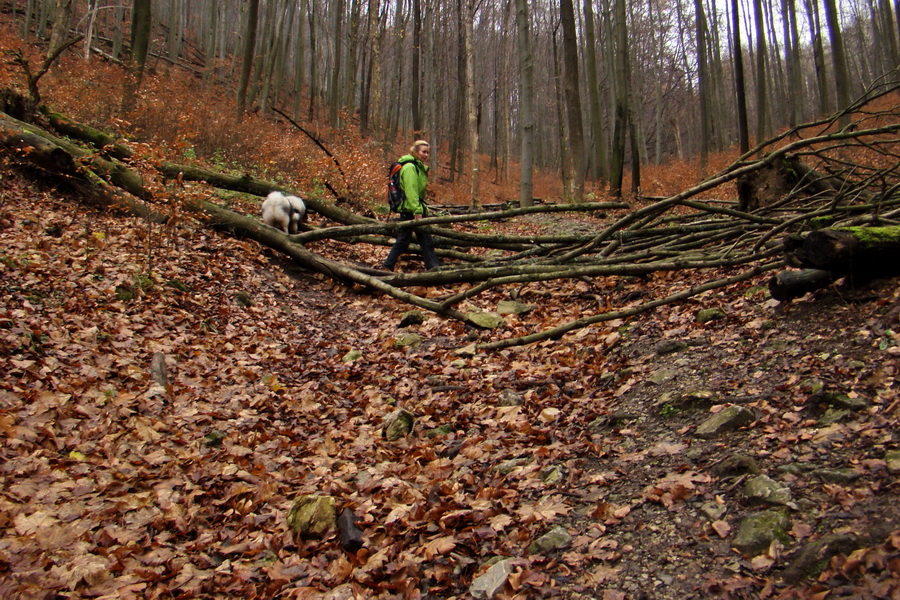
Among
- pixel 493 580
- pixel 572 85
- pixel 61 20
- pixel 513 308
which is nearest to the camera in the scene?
pixel 493 580

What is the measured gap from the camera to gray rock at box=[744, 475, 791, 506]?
2477mm

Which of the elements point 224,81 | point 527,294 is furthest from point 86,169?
point 224,81

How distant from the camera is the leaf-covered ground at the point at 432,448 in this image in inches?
98.6

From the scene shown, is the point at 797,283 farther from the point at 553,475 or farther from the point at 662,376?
the point at 553,475

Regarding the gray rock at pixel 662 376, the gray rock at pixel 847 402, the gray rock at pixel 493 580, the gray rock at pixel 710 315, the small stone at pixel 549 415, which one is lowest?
the gray rock at pixel 493 580

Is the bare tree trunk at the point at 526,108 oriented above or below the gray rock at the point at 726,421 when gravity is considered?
above

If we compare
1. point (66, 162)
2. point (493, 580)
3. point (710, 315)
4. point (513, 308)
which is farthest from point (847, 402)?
point (66, 162)

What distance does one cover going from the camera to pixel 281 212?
345 inches

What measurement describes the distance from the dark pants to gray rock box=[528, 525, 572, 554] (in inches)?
228

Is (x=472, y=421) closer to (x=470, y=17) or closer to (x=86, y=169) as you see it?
(x=86, y=169)

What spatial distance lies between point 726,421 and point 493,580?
1.74 meters

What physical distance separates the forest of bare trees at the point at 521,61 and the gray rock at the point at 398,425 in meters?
5.49

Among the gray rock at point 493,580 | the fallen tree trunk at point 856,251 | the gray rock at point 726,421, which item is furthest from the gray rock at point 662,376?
the gray rock at point 493,580

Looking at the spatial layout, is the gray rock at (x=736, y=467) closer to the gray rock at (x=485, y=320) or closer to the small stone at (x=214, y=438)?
the small stone at (x=214, y=438)
